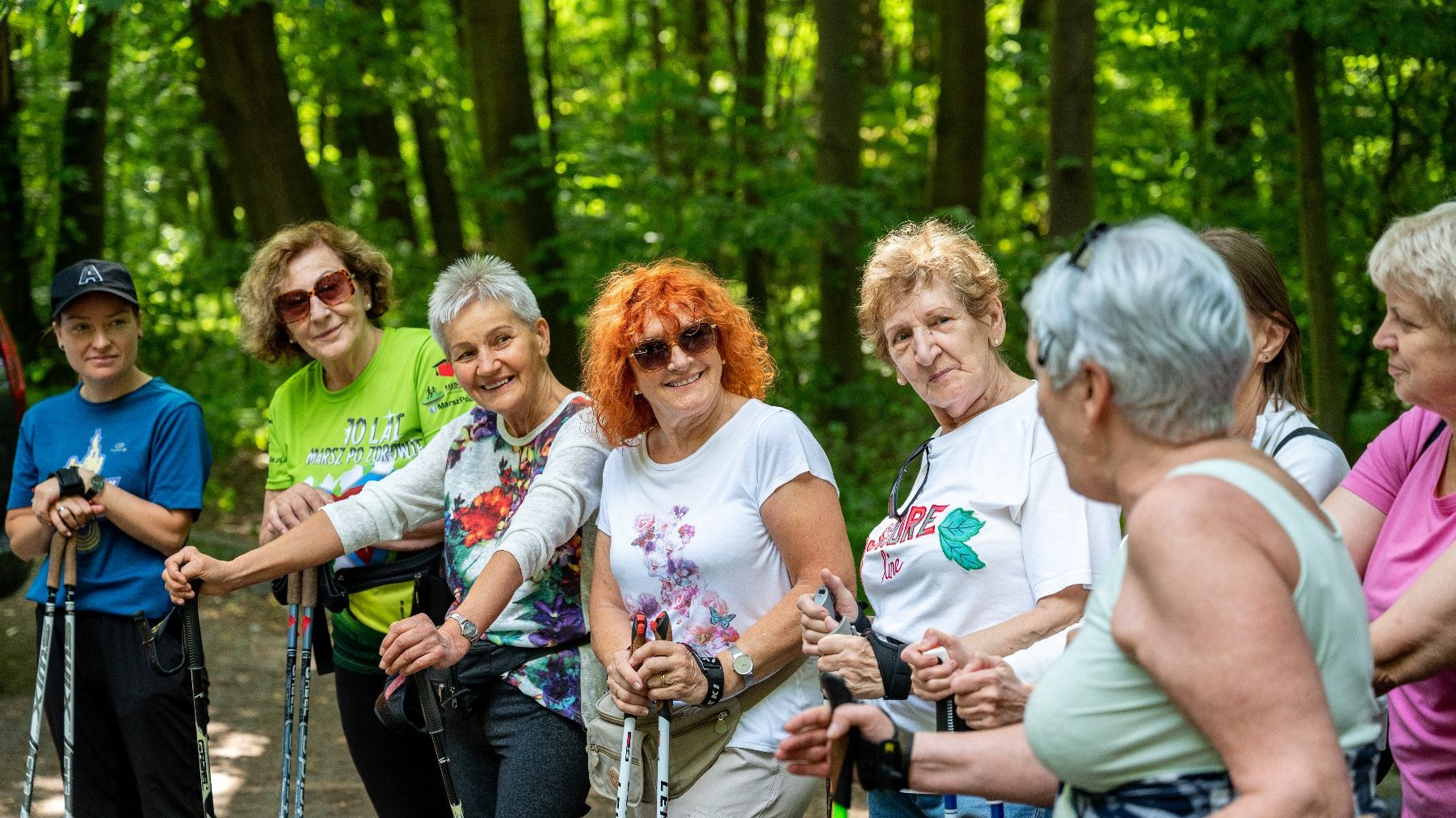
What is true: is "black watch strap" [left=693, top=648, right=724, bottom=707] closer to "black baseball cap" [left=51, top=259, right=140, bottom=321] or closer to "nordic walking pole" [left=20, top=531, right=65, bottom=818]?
"nordic walking pole" [left=20, top=531, right=65, bottom=818]

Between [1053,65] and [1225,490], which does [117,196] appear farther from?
[1225,490]

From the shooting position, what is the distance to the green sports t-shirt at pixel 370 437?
150 inches

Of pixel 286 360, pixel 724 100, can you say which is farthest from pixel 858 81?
pixel 286 360

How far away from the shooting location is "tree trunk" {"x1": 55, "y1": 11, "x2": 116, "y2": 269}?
1093 centimetres

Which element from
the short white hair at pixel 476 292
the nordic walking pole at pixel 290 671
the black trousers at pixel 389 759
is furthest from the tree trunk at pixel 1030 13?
the black trousers at pixel 389 759

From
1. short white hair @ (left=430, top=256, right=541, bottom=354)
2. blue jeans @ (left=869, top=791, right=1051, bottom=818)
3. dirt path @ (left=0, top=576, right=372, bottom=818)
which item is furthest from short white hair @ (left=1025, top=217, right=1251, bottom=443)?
dirt path @ (left=0, top=576, right=372, bottom=818)

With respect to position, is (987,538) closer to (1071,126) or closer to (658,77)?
(1071,126)

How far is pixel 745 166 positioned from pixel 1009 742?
8.17 m

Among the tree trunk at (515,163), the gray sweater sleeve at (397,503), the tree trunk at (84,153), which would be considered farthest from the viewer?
the tree trunk at (84,153)

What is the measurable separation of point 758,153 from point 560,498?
749 centimetres

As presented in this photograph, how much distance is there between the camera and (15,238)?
11.1m

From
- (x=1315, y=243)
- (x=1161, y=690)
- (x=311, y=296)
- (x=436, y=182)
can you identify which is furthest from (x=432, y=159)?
(x=1161, y=690)

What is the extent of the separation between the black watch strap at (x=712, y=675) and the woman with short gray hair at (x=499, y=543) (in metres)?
0.53

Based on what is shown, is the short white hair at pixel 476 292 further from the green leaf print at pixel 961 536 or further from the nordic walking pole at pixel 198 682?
the green leaf print at pixel 961 536
